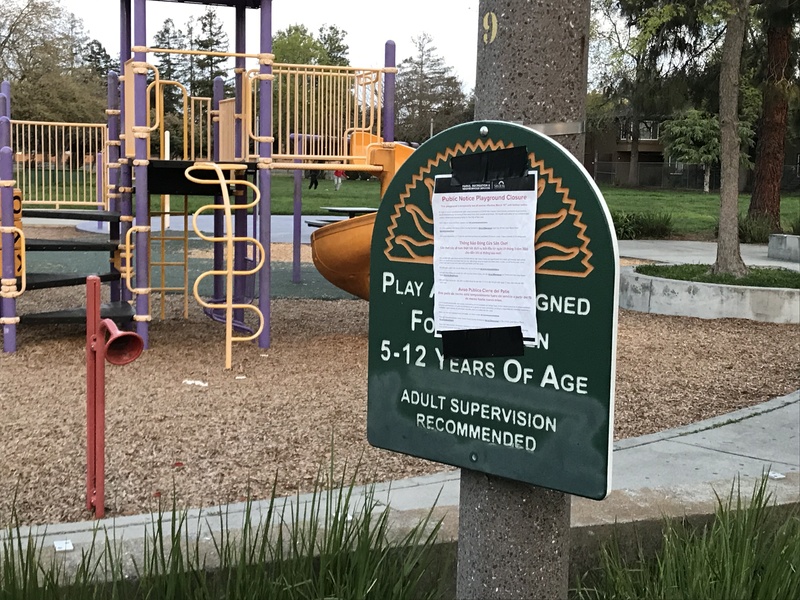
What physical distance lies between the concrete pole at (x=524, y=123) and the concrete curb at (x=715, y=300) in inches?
296

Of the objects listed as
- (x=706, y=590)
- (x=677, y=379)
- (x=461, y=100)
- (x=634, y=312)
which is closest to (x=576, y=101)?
(x=706, y=590)

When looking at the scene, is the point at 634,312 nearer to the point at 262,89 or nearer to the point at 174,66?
the point at 262,89

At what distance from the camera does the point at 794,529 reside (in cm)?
292

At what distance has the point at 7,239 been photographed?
7758mm

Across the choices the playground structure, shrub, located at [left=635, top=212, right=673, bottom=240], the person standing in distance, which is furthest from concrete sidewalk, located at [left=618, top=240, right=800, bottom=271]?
the playground structure

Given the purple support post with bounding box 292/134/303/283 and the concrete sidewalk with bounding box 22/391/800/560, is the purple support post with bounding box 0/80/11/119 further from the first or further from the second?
the concrete sidewalk with bounding box 22/391/800/560

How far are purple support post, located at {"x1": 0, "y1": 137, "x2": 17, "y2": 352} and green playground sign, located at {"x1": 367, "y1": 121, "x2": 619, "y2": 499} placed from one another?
20.8 ft

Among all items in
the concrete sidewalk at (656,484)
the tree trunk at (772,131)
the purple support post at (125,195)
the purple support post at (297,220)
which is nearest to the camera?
the concrete sidewalk at (656,484)

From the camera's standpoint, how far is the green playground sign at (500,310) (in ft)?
6.16

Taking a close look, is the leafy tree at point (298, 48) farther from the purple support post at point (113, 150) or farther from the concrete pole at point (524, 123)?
the concrete pole at point (524, 123)

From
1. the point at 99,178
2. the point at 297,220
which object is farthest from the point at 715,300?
the point at 99,178

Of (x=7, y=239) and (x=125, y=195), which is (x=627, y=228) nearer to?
(x=125, y=195)

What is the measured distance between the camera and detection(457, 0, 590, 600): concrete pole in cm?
199

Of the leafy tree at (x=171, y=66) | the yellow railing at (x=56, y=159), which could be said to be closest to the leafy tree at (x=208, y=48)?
the leafy tree at (x=171, y=66)
